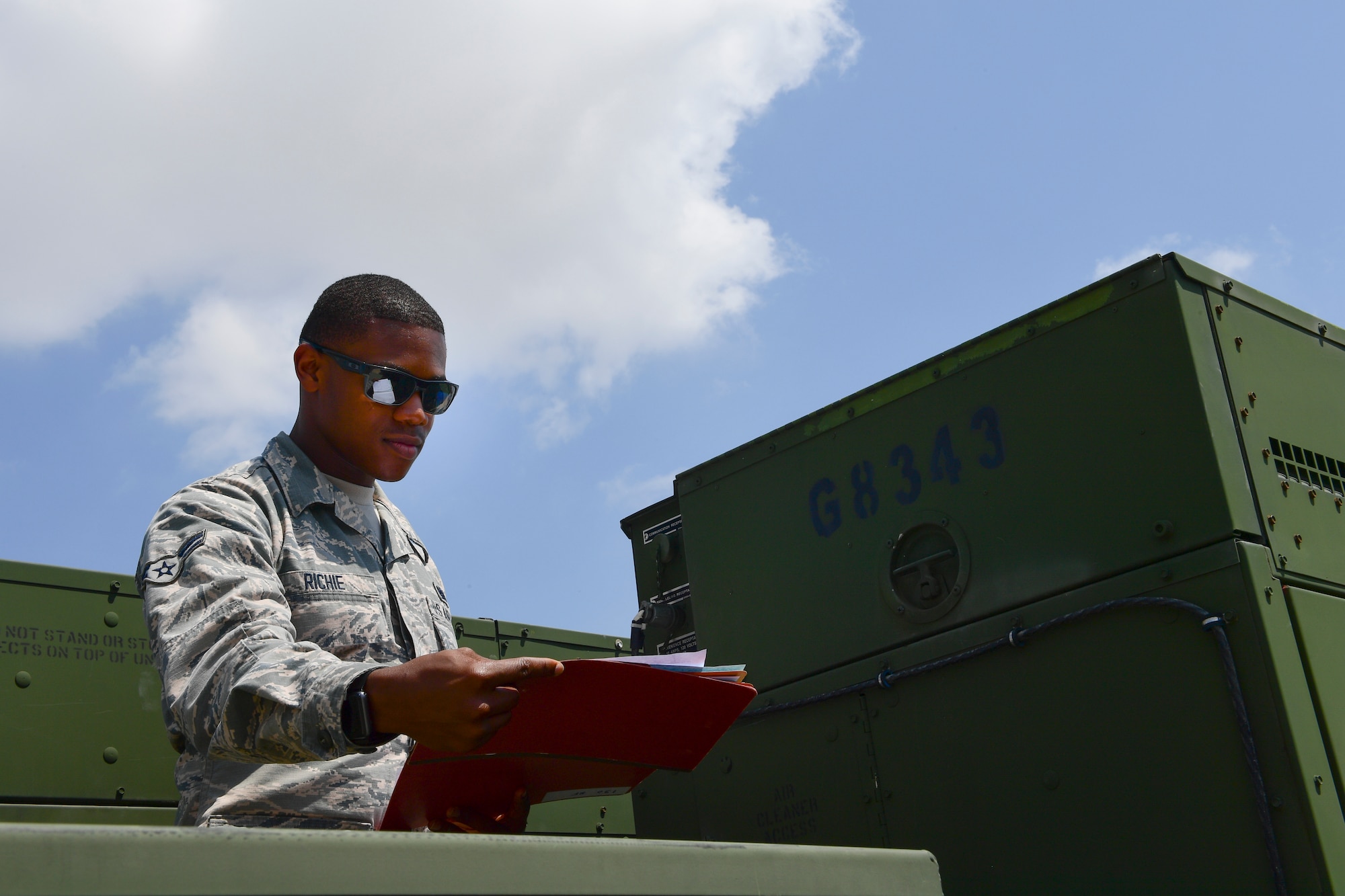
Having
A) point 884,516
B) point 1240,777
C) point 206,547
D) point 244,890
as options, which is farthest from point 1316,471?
point 244,890

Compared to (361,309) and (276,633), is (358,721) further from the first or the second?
(361,309)

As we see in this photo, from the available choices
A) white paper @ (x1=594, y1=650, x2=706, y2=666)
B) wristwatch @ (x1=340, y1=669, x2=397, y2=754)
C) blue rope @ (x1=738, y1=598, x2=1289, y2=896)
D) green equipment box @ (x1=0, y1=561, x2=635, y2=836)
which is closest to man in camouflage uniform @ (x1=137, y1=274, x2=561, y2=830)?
wristwatch @ (x1=340, y1=669, x2=397, y2=754)

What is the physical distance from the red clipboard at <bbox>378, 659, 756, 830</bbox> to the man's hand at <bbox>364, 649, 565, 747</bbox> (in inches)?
2.6

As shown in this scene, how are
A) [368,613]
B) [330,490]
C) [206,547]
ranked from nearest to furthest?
1. [206,547]
2. [368,613]
3. [330,490]

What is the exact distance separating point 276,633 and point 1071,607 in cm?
206

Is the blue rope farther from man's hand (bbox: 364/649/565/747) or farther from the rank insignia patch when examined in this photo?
the rank insignia patch

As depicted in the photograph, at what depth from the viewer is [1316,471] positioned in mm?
3018

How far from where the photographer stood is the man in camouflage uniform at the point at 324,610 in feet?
4.49

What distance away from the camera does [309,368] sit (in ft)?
6.88

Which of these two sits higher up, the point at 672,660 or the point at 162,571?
the point at 162,571

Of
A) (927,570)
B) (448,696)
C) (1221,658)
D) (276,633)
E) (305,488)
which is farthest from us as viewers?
(927,570)

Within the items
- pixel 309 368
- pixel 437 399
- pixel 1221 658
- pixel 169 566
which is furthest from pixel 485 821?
pixel 1221 658

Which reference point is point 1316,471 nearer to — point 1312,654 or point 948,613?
point 1312,654

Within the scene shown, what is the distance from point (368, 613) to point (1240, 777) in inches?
74.7
